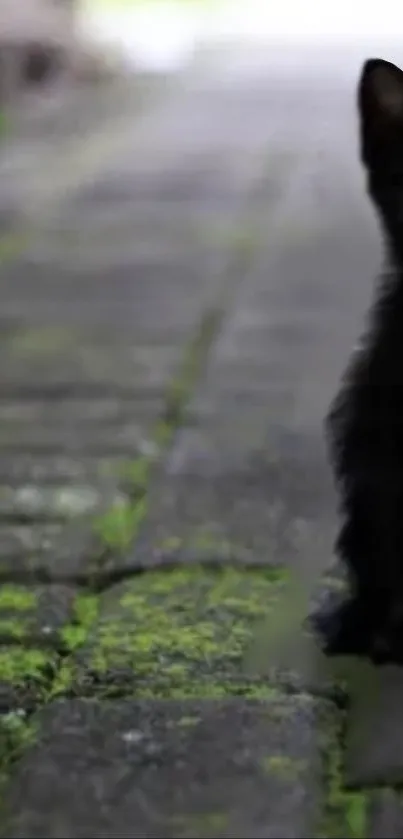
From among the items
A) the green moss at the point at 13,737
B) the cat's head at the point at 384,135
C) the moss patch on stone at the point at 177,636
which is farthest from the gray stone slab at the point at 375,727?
the cat's head at the point at 384,135

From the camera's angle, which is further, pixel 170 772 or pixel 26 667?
pixel 26 667

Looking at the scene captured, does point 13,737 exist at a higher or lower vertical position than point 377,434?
lower

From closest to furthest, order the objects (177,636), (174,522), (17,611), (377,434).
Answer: (377,434) < (177,636) < (17,611) < (174,522)

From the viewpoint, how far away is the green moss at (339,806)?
1263 mm

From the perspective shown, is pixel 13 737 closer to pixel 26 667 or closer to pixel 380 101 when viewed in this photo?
pixel 26 667

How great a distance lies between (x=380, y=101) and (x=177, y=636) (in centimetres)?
71

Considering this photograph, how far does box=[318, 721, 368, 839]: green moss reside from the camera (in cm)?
126

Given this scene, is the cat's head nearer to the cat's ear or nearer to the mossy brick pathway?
the cat's ear

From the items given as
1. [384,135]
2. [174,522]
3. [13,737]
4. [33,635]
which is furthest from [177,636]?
[384,135]

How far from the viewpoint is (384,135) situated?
1.51m

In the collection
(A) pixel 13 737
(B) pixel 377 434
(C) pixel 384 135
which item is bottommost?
(A) pixel 13 737

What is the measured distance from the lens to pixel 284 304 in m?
3.43

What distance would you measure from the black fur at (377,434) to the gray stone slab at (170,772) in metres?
0.17

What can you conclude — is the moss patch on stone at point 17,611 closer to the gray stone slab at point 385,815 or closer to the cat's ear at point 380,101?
the gray stone slab at point 385,815
